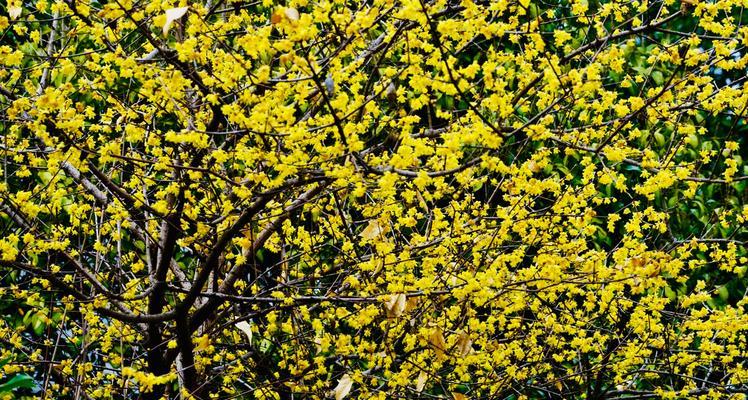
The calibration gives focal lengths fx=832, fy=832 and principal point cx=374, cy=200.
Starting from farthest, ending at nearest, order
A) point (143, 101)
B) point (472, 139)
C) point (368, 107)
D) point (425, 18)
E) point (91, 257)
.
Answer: point (91, 257) < point (143, 101) < point (368, 107) < point (472, 139) < point (425, 18)

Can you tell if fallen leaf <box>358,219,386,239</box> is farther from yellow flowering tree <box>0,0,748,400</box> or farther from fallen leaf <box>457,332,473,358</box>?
fallen leaf <box>457,332,473,358</box>

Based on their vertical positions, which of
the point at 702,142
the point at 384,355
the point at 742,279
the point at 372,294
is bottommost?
the point at 742,279

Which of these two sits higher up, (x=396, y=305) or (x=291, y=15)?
(x=291, y=15)

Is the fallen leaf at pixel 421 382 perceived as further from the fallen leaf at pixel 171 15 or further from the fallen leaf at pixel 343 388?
the fallen leaf at pixel 171 15

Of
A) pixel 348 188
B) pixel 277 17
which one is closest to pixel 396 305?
pixel 348 188

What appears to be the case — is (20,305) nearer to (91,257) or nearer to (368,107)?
(91,257)

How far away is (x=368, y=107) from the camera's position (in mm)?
2713

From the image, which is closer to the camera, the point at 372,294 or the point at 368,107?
the point at 368,107

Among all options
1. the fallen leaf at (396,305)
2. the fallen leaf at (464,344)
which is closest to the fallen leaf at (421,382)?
the fallen leaf at (464,344)

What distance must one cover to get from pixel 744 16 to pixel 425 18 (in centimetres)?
370

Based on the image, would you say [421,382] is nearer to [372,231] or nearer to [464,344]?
[464,344]

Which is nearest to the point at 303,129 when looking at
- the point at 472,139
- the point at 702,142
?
the point at 472,139

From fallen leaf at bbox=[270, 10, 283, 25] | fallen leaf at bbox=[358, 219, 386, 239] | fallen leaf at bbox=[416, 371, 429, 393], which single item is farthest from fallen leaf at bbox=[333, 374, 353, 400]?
fallen leaf at bbox=[270, 10, 283, 25]

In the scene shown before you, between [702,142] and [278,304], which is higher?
[278,304]
